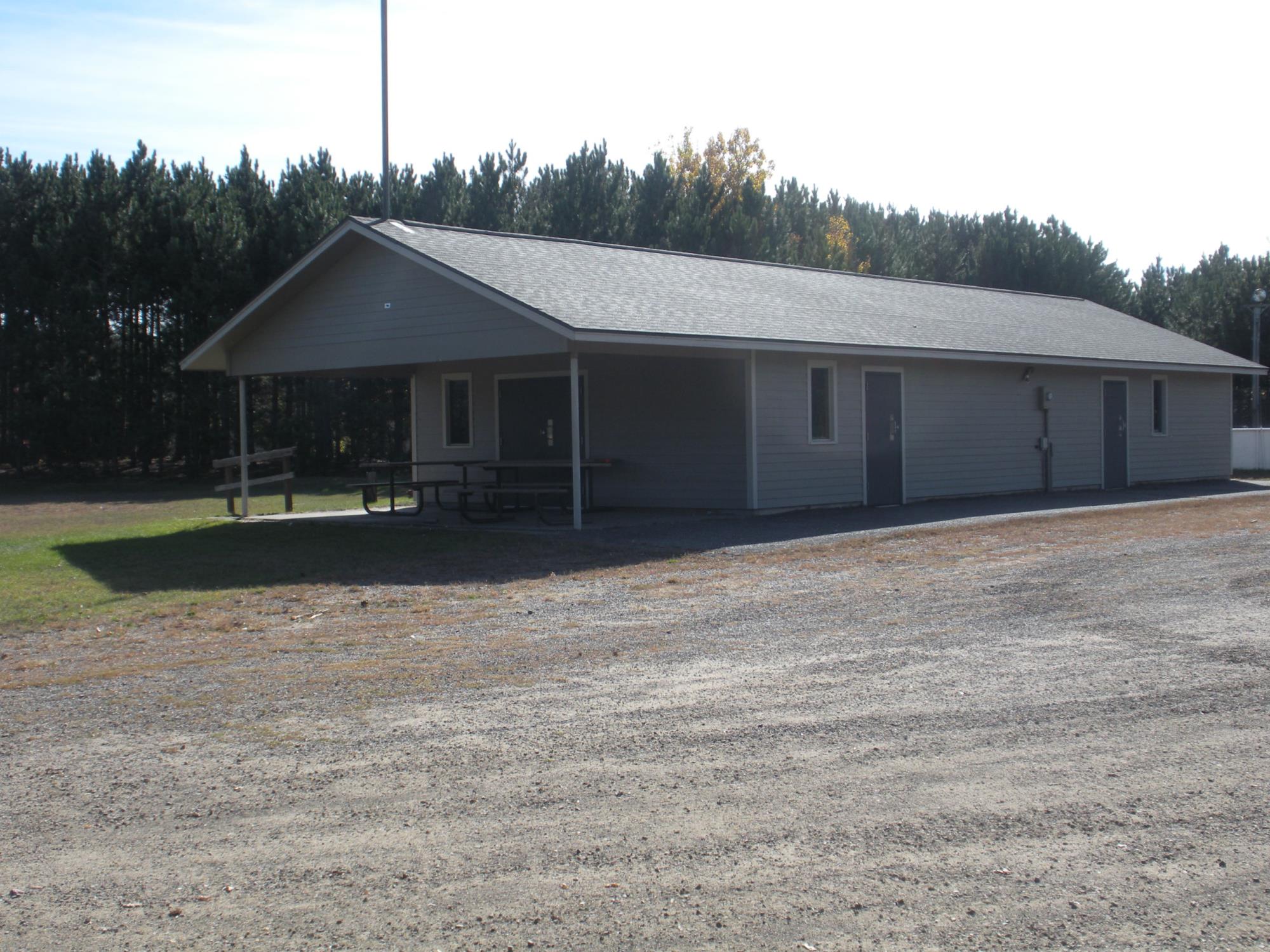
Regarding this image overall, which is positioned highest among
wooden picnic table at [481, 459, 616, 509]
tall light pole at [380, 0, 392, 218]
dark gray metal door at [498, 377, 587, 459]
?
tall light pole at [380, 0, 392, 218]

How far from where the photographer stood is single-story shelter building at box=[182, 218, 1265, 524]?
1493 cm

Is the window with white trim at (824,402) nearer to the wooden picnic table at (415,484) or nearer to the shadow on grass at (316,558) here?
the wooden picnic table at (415,484)

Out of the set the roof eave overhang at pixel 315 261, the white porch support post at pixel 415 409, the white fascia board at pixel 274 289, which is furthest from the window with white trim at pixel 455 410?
the white fascia board at pixel 274 289

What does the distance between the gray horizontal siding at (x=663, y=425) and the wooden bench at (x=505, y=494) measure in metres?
1.08

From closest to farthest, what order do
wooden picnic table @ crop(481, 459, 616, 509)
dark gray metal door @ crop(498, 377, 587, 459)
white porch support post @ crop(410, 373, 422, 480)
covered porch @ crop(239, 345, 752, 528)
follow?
wooden picnic table @ crop(481, 459, 616, 509) < covered porch @ crop(239, 345, 752, 528) < dark gray metal door @ crop(498, 377, 587, 459) < white porch support post @ crop(410, 373, 422, 480)

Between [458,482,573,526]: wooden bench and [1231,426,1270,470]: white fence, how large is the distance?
18.4 meters

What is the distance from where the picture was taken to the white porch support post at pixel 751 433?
15.5 metres

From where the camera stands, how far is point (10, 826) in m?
4.31

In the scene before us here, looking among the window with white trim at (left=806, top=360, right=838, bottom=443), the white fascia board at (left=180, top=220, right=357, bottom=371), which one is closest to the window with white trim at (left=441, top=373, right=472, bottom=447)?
the white fascia board at (left=180, top=220, right=357, bottom=371)

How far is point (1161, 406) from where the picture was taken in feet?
73.8

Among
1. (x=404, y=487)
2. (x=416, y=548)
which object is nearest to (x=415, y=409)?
(x=404, y=487)

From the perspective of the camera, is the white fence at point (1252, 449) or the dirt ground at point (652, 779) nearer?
the dirt ground at point (652, 779)

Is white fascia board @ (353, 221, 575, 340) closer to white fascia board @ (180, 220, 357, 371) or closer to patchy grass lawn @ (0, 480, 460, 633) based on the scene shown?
white fascia board @ (180, 220, 357, 371)

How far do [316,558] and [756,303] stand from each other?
7632mm
